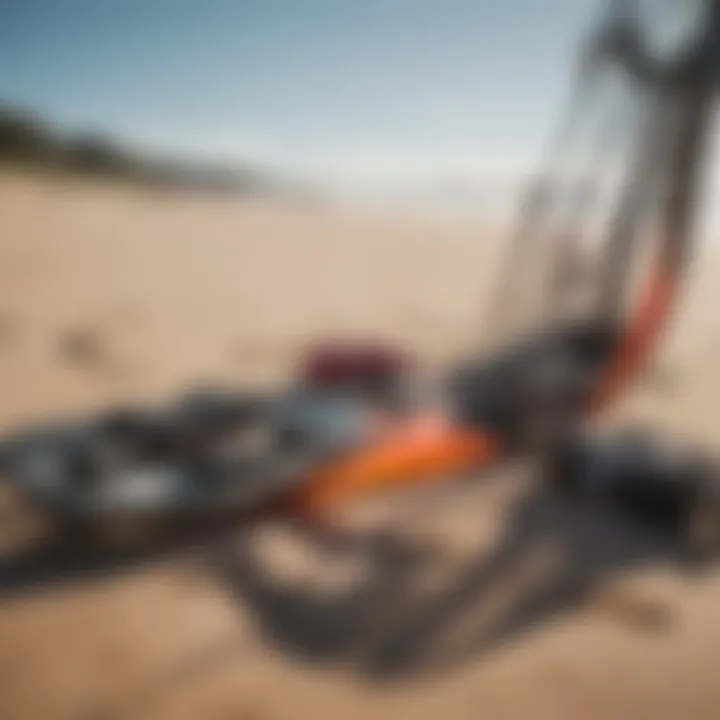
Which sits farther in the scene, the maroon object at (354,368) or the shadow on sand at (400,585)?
the maroon object at (354,368)

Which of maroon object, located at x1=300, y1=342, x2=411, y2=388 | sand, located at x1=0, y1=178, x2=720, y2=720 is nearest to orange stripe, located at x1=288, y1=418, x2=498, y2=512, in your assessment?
sand, located at x1=0, y1=178, x2=720, y2=720

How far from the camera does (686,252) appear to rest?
11.3 feet

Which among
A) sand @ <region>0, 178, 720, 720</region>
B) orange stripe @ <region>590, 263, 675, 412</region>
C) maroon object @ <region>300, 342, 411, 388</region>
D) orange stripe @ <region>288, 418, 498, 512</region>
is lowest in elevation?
sand @ <region>0, 178, 720, 720</region>

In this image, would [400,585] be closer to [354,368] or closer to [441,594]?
[441,594]

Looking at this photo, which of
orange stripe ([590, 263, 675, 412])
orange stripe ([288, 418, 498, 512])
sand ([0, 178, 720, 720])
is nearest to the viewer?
sand ([0, 178, 720, 720])

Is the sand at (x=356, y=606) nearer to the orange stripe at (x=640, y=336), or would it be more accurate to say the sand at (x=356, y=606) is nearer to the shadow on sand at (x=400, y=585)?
the shadow on sand at (x=400, y=585)

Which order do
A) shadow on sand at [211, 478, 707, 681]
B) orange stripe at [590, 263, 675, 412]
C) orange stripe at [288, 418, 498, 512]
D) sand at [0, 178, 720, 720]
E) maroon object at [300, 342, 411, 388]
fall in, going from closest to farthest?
sand at [0, 178, 720, 720] → shadow on sand at [211, 478, 707, 681] → orange stripe at [288, 418, 498, 512] → orange stripe at [590, 263, 675, 412] → maroon object at [300, 342, 411, 388]

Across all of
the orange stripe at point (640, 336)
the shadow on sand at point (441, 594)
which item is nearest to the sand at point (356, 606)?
the shadow on sand at point (441, 594)

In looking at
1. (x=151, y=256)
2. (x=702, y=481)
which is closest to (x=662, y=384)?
(x=702, y=481)

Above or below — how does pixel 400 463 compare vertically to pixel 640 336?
below

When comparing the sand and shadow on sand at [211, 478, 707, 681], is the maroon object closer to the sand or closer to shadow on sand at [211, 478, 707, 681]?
the sand

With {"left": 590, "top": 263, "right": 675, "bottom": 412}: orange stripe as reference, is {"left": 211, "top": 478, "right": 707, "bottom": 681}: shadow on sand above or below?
below

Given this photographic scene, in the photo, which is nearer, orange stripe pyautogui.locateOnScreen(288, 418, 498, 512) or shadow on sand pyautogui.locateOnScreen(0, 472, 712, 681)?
shadow on sand pyautogui.locateOnScreen(0, 472, 712, 681)

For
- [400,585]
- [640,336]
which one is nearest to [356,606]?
[400,585]
